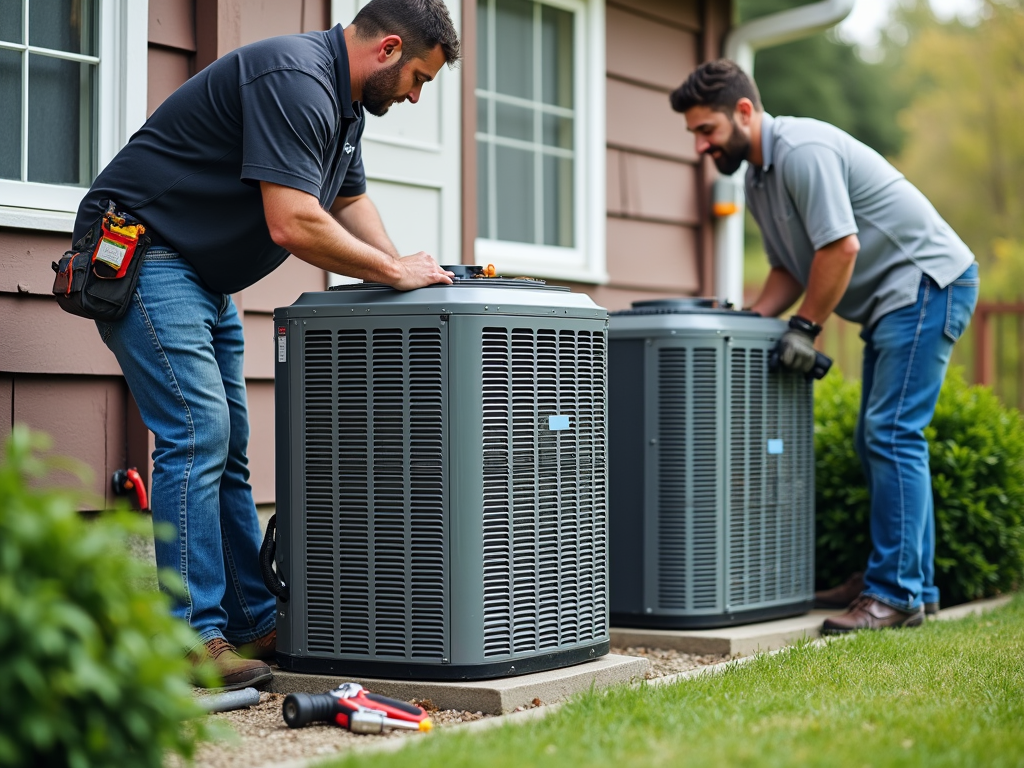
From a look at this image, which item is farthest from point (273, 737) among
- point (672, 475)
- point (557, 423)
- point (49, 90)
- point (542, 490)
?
point (49, 90)

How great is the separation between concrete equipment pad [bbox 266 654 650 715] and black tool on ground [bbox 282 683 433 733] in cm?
15

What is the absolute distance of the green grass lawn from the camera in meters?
2.14

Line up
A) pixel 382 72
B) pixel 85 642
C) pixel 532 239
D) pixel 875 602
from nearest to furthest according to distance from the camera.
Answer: pixel 85 642, pixel 382 72, pixel 875 602, pixel 532 239

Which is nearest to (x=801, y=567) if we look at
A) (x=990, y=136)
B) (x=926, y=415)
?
(x=926, y=415)

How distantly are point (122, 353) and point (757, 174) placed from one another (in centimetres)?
230

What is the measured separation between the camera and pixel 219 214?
2900 millimetres

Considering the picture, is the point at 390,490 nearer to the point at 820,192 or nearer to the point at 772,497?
the point at 772,497

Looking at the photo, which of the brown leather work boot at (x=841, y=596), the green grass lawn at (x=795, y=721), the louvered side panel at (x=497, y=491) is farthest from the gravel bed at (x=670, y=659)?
the brown leather work boot at (x=841, y=596)

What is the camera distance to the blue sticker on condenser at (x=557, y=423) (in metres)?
2.93

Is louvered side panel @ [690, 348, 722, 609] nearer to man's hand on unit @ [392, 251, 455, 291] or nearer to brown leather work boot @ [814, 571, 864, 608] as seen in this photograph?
brown leather work boot @ [814, 571, 864, 608]

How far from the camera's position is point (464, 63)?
4.57 m

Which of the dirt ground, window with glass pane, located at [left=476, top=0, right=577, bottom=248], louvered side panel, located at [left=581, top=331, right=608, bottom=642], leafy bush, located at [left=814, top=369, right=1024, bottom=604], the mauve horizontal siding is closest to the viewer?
the dirt ground

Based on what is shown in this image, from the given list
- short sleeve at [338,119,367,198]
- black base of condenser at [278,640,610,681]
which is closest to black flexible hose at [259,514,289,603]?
black base of condenser at [278,640,610,681]

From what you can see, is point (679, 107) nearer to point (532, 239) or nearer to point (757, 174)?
point (757, 174)
